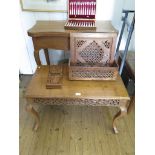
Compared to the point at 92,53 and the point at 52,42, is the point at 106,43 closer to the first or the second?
the point at 92,53

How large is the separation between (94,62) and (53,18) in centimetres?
77

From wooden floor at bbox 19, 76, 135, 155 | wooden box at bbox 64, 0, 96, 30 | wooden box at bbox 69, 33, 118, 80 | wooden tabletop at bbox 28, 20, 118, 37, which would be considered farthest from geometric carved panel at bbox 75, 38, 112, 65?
wooden floor at bbox 19, 76, 135, 155

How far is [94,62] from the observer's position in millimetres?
1440

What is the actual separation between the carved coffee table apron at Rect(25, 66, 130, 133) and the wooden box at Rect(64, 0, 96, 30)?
0.60m

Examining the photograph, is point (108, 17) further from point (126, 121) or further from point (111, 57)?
point (126, 121)

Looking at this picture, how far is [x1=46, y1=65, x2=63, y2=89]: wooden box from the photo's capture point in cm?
130

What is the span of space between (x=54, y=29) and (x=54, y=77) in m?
0.47

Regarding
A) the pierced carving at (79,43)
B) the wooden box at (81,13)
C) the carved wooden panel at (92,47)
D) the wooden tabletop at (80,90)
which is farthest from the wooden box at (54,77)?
the wooden box at (81,13)

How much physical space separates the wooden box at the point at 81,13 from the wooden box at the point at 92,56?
29 cm

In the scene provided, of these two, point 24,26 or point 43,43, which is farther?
point 24,26

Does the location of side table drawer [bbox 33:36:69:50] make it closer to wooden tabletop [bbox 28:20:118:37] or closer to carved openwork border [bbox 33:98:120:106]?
wooden tabletop [bbox 28:20:118:37]

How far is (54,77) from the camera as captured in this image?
1.39m
